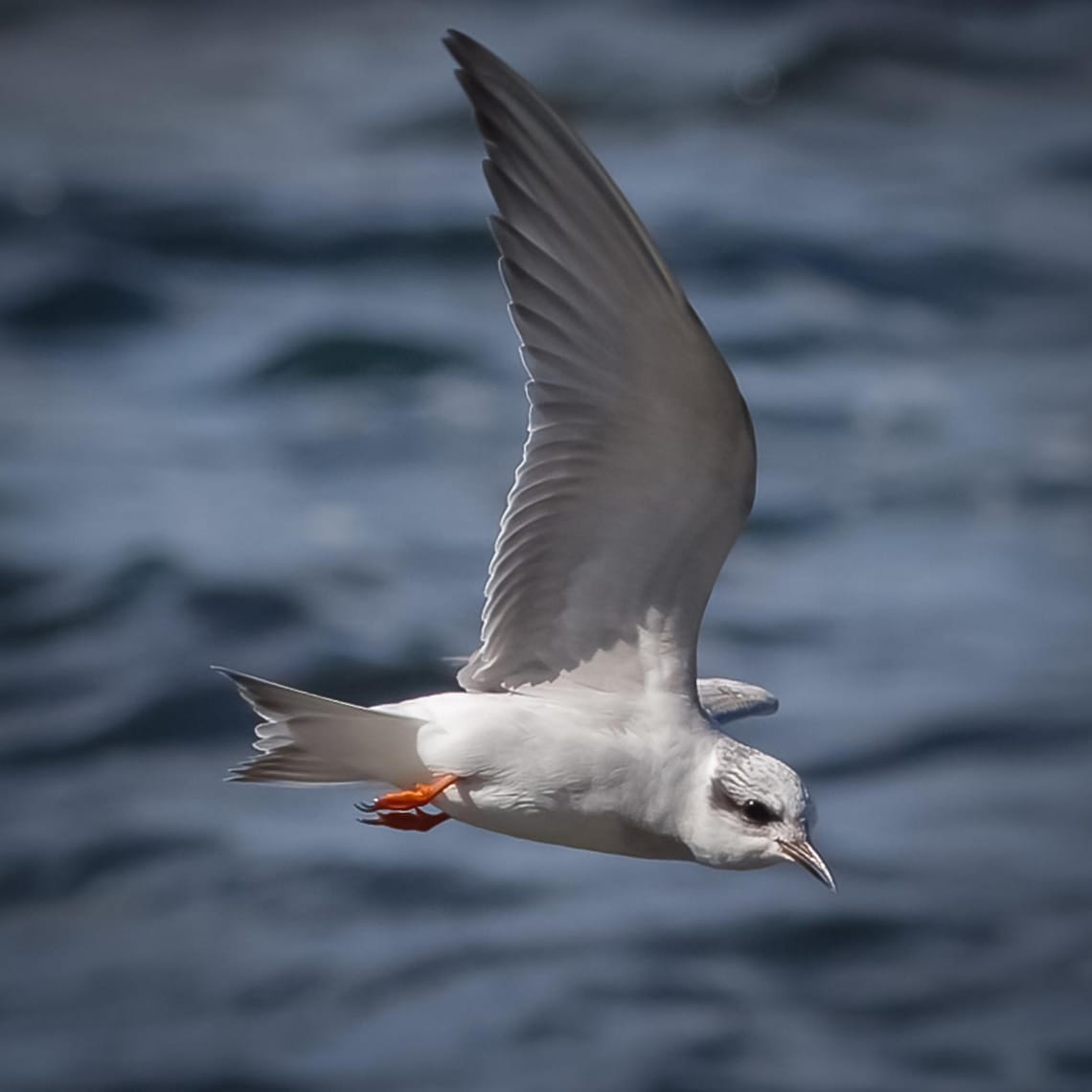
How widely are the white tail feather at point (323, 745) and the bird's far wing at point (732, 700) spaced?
1.37 meters

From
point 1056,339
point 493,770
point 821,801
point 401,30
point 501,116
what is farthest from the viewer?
point 401,30

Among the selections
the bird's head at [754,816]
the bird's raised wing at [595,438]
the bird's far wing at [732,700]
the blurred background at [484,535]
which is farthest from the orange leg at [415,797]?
the blurred background at [484,535]

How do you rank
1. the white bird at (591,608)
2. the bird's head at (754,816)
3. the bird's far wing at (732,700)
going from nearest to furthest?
the white bird at (591,608)
the bird's head at (754,816)
the bird's far wing at (732,700)

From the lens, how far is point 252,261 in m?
56.0

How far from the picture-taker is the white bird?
6215 millimetres

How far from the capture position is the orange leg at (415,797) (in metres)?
6.54

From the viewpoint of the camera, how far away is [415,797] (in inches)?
258

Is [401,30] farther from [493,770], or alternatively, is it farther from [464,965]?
[493,770]

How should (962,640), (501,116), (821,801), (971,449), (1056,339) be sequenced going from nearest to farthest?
1. (501,116)
2. (821,801)
3. (962,640)
4. (971,449)
5. (1056,339)

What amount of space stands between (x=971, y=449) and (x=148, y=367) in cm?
2150

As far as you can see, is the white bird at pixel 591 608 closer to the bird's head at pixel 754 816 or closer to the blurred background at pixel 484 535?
the bird's head at pixel 754 816

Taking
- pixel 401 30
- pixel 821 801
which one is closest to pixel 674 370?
pixel 821 801

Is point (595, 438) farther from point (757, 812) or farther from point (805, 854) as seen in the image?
point (805, 854)

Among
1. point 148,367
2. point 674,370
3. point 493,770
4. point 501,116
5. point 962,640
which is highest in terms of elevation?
point 148,367
